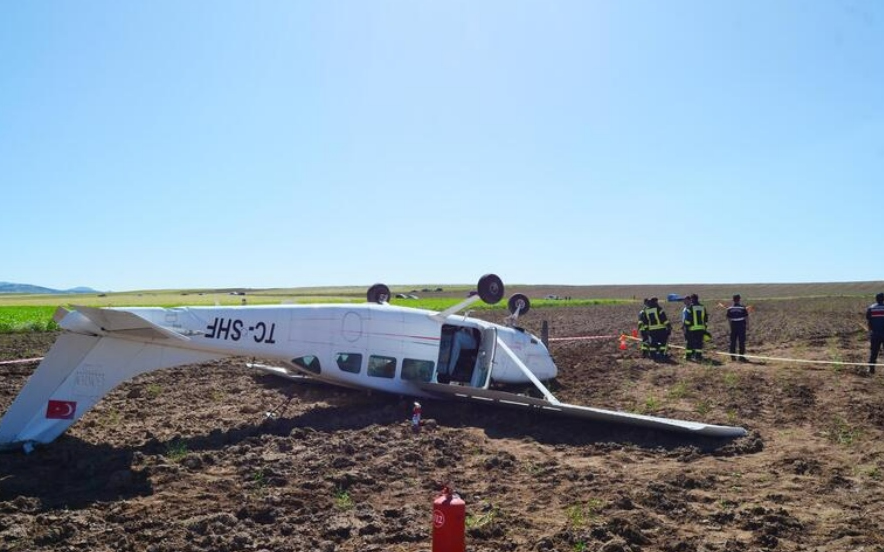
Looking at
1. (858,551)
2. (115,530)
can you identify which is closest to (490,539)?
(858,551)

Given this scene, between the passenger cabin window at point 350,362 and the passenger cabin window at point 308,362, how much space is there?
1.62 ft

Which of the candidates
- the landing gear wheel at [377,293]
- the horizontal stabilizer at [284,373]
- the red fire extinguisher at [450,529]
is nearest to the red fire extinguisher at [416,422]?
the horizontal stabilizer at [284,373]

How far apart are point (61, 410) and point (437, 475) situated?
18.8ft

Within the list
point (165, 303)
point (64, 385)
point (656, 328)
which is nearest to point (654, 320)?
point (656, 328)

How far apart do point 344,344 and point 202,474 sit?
4.87 m

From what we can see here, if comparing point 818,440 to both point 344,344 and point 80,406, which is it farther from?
point 80,406

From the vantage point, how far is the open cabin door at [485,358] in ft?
48.6

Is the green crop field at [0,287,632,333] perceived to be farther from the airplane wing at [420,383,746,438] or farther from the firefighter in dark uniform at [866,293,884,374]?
the firefighter in dark uniform at [866,293,884,374]

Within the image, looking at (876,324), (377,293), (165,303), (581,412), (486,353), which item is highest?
(876,324)

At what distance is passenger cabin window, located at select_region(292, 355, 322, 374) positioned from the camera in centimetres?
1317

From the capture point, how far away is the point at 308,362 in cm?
1323

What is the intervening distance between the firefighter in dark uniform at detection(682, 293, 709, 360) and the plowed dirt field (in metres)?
5.31

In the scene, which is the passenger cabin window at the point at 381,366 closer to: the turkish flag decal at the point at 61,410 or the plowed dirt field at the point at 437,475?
the plowed dirt field at the point at 437,475

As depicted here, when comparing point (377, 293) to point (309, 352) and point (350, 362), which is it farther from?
point (309, 352)
